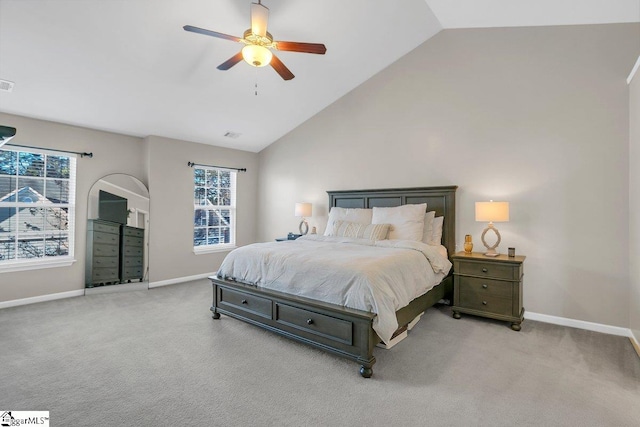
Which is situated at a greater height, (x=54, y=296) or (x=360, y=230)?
(x=360, y=230)

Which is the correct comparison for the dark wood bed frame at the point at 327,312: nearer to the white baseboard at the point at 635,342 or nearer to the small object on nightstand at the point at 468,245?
the small object on nightstand at the point at 468,245

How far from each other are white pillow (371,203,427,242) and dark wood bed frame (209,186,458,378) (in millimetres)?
295

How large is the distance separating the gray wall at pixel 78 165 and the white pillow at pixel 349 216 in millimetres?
3065

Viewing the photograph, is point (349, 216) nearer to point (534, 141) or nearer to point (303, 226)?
point (303, 226)

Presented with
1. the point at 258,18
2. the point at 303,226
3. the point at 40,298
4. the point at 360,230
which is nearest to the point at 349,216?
the point at 360,230

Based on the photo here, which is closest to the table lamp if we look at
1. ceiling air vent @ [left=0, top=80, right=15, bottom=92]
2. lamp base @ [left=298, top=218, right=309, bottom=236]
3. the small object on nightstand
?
the small object on nightstand

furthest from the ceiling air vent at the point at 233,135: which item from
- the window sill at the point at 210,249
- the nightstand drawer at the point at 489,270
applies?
the nightstand drawer at the point at 489,270

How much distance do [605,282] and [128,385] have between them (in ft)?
14.6

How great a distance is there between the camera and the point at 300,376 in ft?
7.80

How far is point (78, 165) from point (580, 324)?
658 centimetres

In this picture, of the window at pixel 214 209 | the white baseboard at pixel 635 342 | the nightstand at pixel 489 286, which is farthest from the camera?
the window at pixel 214 209

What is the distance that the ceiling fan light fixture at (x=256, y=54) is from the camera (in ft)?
8.75

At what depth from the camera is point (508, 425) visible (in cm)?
184

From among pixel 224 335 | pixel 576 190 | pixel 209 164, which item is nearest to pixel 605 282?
pixel 576 190
